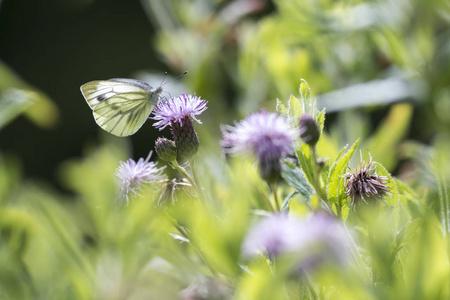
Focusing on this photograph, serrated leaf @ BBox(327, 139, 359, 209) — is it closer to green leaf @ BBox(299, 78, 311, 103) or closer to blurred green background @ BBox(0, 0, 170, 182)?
green leaf @ BBox(299, 78, 311, 103)

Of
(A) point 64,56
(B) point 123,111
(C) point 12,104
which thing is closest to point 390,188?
(B) point 123,111

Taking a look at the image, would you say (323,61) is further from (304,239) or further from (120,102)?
(304,239)

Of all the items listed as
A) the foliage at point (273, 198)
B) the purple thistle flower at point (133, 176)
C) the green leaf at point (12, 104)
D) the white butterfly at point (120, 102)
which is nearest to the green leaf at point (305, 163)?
the foliage at point (273, 198)

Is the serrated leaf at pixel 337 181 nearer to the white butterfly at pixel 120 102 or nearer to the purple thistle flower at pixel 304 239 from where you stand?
the purple thistle flower at pixel 304 239

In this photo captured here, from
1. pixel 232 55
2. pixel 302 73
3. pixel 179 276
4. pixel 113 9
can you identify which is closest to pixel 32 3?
pixel 113 9

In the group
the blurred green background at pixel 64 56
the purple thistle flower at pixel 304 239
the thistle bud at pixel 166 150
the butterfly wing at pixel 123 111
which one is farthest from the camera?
the blurred green background at pixel 64 56

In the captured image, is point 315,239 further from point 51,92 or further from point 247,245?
point 51,92

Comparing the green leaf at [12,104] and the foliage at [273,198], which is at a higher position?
the green leaf at [12,104]
